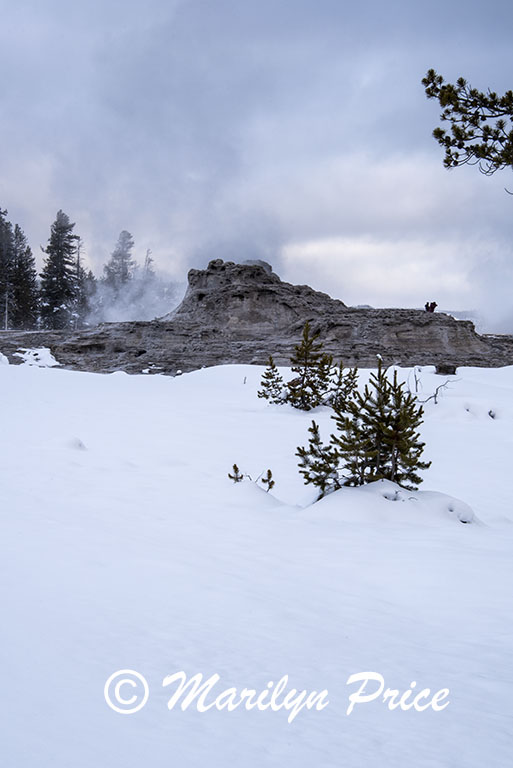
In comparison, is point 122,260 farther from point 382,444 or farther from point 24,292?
point 382,444

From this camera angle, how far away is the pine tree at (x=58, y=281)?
50469 millimetres

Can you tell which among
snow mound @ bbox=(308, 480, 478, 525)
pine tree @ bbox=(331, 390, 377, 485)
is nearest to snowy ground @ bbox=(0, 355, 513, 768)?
snow mound @ bbox=(308, 480, 478, 525)

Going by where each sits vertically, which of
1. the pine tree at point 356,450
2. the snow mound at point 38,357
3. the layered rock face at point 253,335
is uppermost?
the layered rock face at point 253,335

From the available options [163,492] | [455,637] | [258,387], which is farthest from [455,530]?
[258,387]

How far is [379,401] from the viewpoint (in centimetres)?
516

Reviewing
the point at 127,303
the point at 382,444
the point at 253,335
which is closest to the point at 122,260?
the point at 127,303

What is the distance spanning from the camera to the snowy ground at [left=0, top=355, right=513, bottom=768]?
1447 millimetres

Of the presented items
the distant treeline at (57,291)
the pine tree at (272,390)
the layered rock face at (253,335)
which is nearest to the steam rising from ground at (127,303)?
the distant treeline at (57,291)

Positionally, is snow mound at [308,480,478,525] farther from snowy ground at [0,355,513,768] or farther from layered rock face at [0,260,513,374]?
layered rock face at [0,260,513,374]

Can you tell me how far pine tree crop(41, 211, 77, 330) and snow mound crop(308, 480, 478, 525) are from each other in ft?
170

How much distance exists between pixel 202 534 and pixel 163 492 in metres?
1.36

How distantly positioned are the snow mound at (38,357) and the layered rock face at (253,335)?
16.1 inches

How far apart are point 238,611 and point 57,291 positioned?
54.0 m

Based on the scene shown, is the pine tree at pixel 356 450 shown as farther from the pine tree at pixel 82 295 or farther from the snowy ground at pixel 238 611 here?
the pine tree at pixel 82 295
